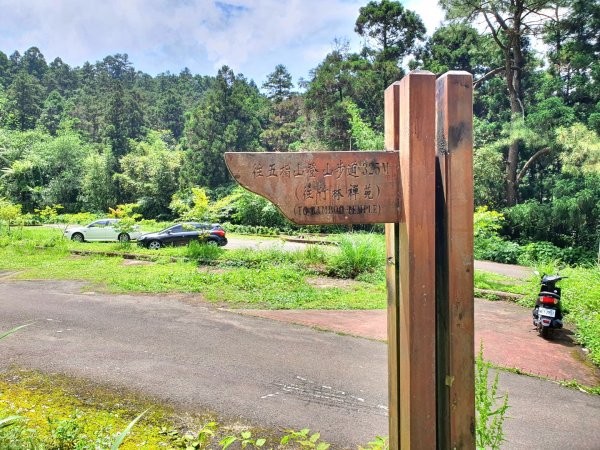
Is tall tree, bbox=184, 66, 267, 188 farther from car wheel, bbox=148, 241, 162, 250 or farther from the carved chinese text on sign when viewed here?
the carved chinese text on sign

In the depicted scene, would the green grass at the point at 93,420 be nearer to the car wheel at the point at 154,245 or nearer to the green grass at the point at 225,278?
the green grass at the point at 225,278

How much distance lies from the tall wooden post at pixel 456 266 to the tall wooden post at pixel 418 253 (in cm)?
7

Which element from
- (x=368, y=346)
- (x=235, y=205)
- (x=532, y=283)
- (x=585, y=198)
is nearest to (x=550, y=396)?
(x=368, y=346)

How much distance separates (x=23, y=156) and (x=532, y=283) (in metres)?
34.5

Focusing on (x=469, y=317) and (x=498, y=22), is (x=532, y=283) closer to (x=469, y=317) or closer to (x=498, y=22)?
(x=469, y=317)

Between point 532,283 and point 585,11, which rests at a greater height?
point 585,11

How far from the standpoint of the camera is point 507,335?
6336 mm

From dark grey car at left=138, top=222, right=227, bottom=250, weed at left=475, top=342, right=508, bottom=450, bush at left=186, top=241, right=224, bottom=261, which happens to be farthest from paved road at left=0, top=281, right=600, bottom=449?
dark grey car at left=138, top=222, right=227, bottom=250

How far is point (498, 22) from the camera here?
18328 millimetres

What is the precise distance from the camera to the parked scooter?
238 inches

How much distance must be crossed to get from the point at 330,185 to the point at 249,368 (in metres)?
3.59

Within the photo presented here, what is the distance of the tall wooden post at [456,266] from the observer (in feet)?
5.73

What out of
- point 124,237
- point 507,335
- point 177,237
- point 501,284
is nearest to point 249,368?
point 507,335

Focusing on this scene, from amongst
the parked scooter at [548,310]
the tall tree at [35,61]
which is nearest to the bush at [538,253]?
the parked scooter at [548,310]
